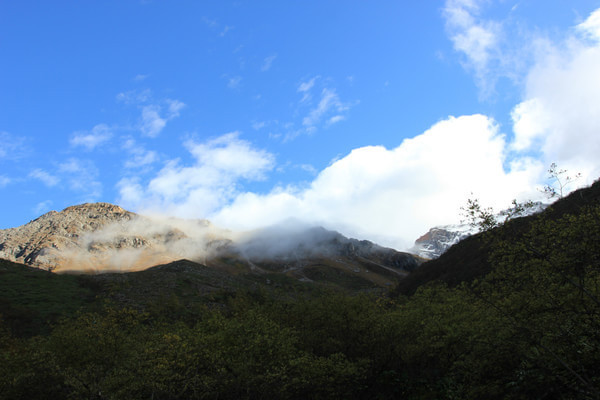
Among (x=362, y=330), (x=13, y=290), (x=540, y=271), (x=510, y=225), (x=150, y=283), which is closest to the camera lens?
(x=540, y=271)

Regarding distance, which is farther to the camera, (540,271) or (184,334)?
(184,334)

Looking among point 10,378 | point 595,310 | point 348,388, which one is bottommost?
point 348,388

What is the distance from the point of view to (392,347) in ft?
108

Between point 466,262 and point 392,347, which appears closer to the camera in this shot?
point 392,347

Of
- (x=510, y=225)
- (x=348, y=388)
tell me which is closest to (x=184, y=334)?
(x=348, y=388)

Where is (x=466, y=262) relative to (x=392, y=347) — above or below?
above

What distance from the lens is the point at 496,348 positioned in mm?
20547

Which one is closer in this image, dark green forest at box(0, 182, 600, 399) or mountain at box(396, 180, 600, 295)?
dark green forest at box(0, 182, 600, 399)

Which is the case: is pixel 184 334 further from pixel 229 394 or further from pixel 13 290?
pixel 13 290

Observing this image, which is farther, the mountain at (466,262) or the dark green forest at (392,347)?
the mountain at (466,262)

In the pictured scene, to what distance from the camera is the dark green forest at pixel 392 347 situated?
16.6m

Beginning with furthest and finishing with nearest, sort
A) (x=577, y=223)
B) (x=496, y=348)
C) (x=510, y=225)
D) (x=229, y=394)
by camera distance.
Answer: (x=229, y=394)
(x=496, y=348)
(x=510, y=225)
(x=577, y=223)

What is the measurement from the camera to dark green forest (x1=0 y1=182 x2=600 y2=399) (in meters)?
16.6

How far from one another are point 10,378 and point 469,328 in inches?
1389
